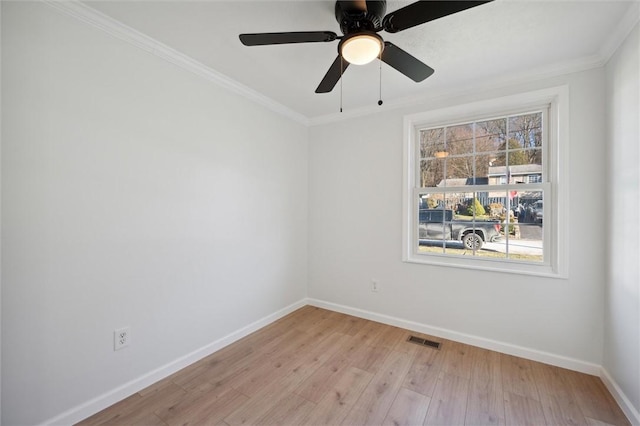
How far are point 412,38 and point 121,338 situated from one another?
9.55ft

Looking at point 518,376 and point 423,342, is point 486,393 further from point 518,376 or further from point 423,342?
point 423,342

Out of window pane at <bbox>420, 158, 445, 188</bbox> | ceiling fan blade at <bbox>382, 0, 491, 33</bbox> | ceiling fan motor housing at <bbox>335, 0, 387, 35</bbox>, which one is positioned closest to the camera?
ceiling fan blade at <bbox>382, 0, 491, 33</bbox>

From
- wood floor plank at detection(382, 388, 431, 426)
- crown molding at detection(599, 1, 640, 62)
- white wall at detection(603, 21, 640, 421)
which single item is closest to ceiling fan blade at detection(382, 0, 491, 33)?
crown molding at detection(599, 1, 640, 62)

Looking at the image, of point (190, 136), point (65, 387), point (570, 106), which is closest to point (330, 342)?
Result: point (65, 387)

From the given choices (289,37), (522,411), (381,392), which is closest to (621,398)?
(522,411)

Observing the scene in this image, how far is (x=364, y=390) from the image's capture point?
6.10ft

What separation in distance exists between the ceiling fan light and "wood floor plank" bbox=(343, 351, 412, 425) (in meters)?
2.16

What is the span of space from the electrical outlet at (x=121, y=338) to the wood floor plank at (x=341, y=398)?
132cm

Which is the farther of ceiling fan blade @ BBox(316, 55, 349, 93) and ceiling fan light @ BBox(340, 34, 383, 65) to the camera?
ceiling fan blade @ BBox(316, 55, 349, 93)

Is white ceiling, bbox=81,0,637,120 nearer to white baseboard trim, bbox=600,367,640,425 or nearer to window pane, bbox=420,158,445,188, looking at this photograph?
window pane, bbox=420,158,445,188

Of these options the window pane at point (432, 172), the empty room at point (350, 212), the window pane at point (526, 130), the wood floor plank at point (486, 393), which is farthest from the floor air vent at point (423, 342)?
the window pane at point (526, 130)

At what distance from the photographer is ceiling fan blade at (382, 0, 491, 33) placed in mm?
1156

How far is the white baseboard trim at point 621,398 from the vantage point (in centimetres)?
154

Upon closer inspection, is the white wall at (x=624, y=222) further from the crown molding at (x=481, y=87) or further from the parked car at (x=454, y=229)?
the parked car at (x=454, y=229)
